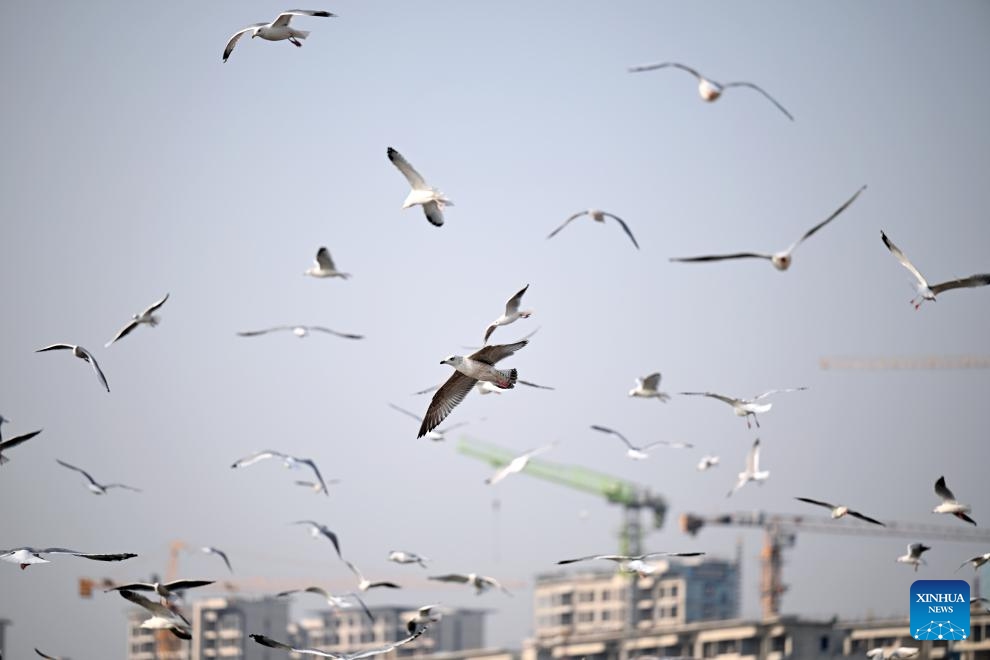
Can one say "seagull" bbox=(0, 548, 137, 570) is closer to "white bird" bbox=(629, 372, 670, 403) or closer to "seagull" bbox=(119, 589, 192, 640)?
"seagull" bbox=(119, 589, 192, 640)

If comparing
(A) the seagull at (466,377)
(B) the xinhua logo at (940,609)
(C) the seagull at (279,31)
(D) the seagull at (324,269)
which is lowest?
(B) the xinhua logo at (940,609)

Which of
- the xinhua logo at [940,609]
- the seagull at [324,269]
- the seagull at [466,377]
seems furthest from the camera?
the xinhua logo at [940,609]

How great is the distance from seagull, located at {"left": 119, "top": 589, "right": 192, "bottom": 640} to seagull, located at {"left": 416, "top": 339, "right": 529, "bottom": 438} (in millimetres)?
5973

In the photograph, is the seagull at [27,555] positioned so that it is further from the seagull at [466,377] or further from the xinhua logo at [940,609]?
the xinhua logo at [940,609]

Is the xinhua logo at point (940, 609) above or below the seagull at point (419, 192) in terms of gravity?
below

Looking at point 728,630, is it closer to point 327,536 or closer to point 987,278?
point 327,536

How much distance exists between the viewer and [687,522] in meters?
195

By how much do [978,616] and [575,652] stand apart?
3550 cm

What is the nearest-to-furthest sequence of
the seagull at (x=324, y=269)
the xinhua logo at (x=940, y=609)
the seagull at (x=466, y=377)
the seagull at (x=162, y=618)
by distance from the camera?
the seagull at (x=466, y=377) → the seagull at (x=162, y=618) → the seagull at (x=324, y=269) → the xinhua logo at (x=940, y=609)

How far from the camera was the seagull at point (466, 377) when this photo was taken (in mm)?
25547

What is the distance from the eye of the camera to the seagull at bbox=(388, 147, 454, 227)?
30844 mm

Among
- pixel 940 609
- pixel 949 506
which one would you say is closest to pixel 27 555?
pixel 949 506

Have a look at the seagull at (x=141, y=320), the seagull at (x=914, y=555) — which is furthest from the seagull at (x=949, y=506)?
the seagull at (x=141, y=320)

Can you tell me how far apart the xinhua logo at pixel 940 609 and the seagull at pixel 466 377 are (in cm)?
2485
